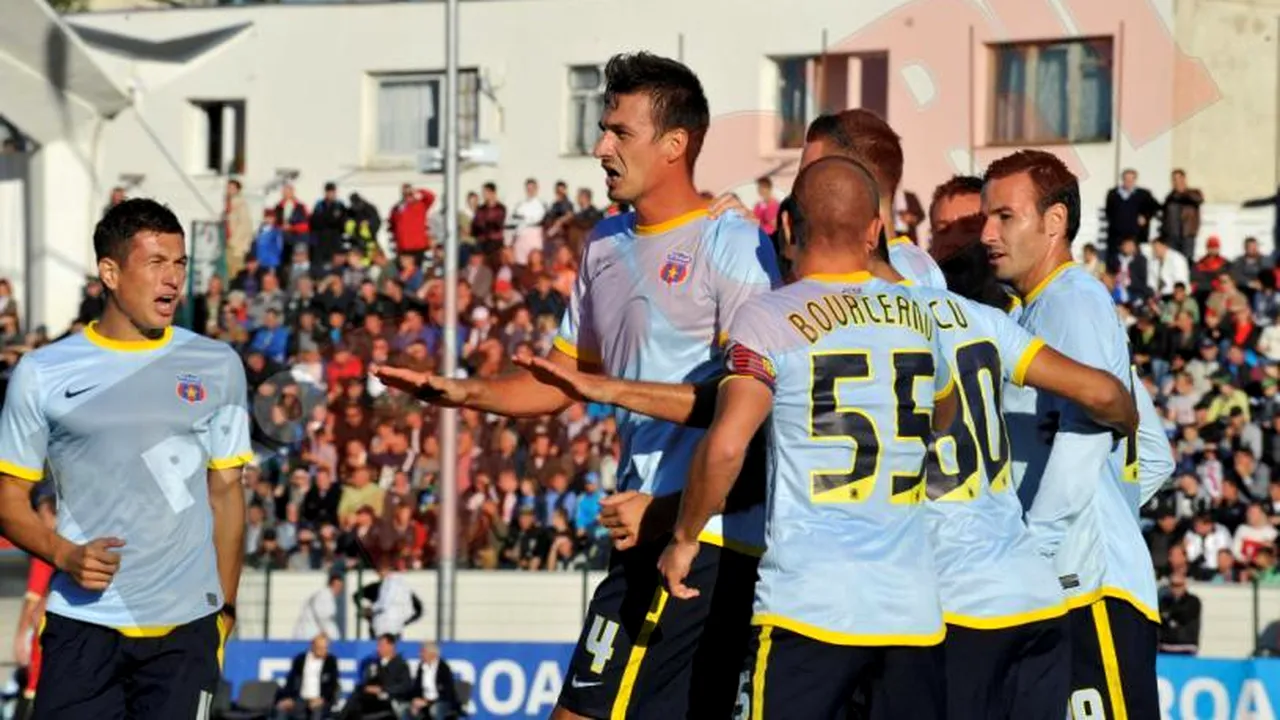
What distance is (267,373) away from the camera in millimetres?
24172

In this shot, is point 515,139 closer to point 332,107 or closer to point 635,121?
point 332,107

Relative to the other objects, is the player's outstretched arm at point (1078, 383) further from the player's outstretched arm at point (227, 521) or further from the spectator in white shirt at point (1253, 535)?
the spectator in white shirt at point (1253, 535)

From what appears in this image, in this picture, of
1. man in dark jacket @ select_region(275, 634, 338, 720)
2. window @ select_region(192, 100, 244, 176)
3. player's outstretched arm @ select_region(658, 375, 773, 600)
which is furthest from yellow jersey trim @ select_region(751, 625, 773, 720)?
window @ select_region(192, 100, 244, 176)

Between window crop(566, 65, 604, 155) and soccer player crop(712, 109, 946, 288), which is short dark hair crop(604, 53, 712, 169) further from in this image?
window crop(566, 65, 604, 155)

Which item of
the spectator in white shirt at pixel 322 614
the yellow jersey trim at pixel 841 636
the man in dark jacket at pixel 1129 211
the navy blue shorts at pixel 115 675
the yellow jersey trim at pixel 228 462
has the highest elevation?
the man in dark jacket at pixel 1129 211

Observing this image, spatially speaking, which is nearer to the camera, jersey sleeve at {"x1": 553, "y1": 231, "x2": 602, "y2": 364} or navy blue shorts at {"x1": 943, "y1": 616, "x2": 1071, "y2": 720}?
navy blue shorts at {"x1": 943, "y1": 616, "x2": 1071, "y2": 720}

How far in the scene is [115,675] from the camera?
830cm

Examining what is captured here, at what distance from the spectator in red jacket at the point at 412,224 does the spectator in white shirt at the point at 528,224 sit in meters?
1.15

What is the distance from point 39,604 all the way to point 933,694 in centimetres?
1225

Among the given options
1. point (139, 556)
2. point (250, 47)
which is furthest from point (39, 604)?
point (250, 47)

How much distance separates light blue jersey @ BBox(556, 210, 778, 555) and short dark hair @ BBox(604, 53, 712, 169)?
11.1 inches

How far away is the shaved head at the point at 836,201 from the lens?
647cm

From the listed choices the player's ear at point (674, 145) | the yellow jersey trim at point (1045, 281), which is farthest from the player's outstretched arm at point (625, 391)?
the yellow jersey trim at point (1045, 281)

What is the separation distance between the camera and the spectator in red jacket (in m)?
29.2
